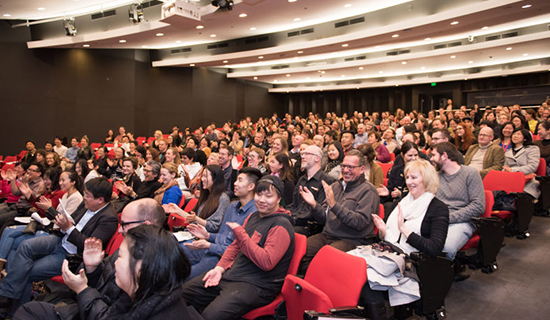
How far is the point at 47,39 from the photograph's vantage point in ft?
35.4

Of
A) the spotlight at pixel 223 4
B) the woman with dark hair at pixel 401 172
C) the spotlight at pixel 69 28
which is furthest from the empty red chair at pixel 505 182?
the spotlight at pixel 69 28

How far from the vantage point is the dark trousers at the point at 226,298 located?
2.09 meters

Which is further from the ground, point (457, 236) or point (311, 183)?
point (311, 183)

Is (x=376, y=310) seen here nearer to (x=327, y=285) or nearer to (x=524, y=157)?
(x=327, y=285)

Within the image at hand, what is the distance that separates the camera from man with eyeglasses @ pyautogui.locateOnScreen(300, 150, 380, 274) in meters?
2.70

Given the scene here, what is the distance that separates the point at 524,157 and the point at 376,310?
3.56 metres

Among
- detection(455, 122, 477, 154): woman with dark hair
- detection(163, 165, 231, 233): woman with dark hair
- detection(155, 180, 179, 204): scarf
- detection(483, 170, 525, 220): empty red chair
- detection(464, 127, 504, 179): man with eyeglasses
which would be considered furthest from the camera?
detection(455, 122, 477, 154): woman with dark hair

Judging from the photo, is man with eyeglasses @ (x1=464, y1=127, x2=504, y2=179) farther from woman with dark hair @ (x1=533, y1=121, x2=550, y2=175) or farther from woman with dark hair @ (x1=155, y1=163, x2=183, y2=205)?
woman with dark hair @ (x1=155, y1=163, x2=183, y2=205)

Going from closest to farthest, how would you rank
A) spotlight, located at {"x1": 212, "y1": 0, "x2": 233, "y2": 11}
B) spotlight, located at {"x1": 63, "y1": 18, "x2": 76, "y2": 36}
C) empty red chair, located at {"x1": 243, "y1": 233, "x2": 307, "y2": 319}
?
1. empty red chair, located at {"x1": 243, "y1": 233, "x2": 307, "y2": 319}
2. spotlight, located at {"x1": 212, "y1": 0, "x2": 233, "y2": 11}
3. spotlight, located at {"x1": 63, "y1": 18, "x2": 76, "y2": 36}

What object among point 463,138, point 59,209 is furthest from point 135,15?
point 463,138

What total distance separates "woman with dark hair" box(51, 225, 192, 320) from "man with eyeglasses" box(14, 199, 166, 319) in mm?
371

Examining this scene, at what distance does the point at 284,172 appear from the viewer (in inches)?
158

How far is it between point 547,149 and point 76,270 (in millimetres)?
5592

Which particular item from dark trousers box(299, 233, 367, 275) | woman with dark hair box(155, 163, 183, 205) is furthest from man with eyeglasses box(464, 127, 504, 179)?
woman with dark hair box(155, 163, 183, 205)
